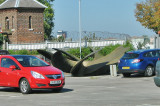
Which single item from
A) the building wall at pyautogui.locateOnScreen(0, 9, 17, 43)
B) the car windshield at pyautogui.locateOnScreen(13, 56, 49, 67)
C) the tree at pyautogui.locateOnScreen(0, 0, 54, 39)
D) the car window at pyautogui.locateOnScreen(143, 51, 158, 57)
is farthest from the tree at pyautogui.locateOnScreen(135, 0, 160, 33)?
the car windshield at pyautogui.locateOnScreen(13, 56, 49, 67)

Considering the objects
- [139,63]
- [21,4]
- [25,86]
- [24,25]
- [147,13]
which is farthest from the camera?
[24,25]

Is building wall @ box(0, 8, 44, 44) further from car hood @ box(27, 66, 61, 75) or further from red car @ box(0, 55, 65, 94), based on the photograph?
car hood @ box(27, 66, 61, 75)

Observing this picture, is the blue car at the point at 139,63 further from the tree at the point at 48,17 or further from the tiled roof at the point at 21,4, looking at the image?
the tree at the point at 48,17

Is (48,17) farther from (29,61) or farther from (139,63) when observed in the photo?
(29,61)

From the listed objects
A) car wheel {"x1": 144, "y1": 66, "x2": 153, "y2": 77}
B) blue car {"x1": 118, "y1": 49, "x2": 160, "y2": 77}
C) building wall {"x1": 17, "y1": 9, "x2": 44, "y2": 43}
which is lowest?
car wheel {"x1": 144, "y1": 66, "x2": 153, "y2": 77}

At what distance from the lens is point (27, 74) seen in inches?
627

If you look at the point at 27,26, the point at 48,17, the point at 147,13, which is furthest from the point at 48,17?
the point at 147,13

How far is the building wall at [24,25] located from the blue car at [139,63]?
4442cm

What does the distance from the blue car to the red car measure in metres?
8.52

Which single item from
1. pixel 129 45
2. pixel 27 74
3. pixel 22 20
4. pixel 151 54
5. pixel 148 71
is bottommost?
pixel 148 71

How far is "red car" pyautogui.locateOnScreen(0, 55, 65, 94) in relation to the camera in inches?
623

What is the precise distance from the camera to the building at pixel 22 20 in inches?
2702

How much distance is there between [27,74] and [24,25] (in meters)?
54.2

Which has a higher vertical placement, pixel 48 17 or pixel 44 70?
pixel 48 17
